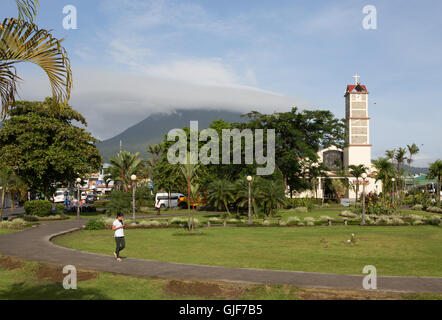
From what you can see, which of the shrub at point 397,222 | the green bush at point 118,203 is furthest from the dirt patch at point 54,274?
the shrub at point 397,222

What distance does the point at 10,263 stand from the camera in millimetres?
11914

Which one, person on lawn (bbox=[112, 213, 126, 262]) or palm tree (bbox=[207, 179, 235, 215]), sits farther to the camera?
palm tree (bbox=[207, 179, 235, 215])

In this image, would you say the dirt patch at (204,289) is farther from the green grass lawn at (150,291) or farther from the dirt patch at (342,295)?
the dirt patch at (342,295)

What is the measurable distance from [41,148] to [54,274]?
25823 mm

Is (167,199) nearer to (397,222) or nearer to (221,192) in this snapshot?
(221,192)

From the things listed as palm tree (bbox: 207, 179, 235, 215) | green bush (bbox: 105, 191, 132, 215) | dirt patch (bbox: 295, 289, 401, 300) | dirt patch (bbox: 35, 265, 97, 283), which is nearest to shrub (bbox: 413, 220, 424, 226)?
palm tree (bbox: 207, 179, 235, 215)

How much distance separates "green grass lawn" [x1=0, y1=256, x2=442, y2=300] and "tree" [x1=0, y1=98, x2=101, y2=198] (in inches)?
972

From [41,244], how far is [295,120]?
36.7 meters

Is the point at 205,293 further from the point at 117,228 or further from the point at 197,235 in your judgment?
the point at 197,235

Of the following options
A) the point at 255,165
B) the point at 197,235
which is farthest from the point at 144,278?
the point at 255,165

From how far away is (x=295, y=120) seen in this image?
157 feet

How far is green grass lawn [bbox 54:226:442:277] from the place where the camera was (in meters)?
11.8

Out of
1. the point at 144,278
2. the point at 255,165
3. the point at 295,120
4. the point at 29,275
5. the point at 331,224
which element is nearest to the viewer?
the point at 144,278

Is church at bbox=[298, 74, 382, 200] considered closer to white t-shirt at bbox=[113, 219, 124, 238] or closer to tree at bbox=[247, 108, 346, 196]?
tree at bbox=[247, 108, 346, 196]
